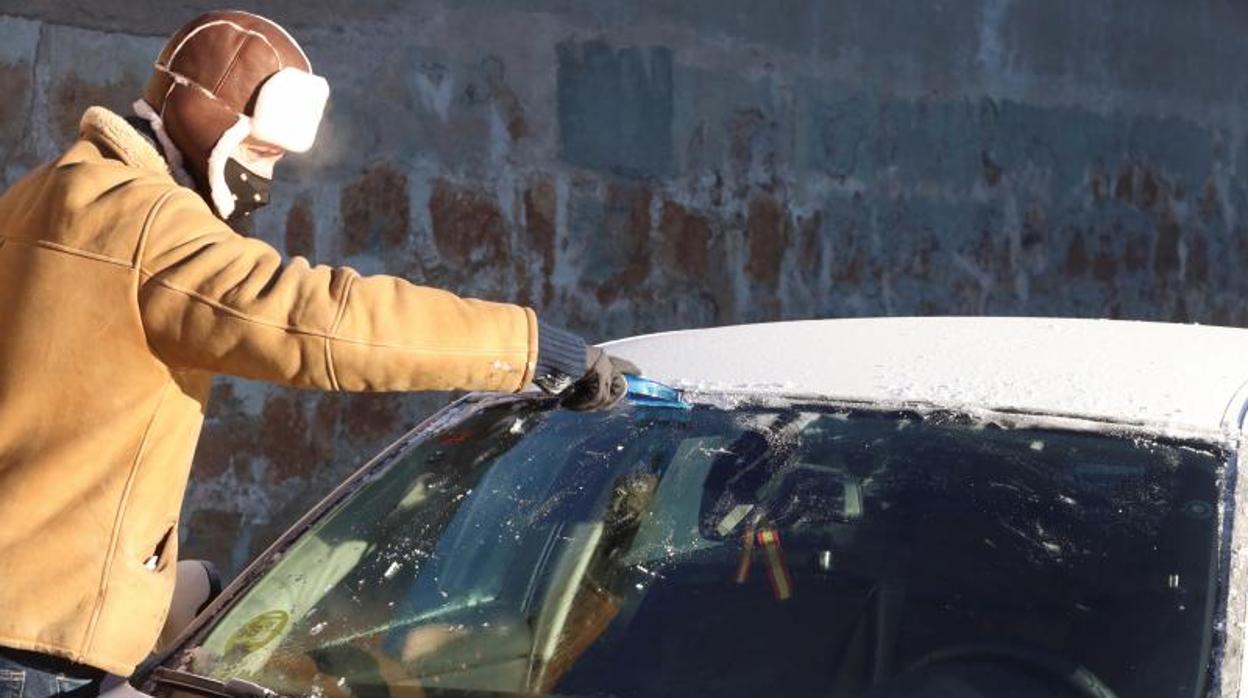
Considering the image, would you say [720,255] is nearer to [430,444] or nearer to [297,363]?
[430,444]

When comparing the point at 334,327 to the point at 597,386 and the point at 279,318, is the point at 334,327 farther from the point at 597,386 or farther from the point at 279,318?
the point at 597,386

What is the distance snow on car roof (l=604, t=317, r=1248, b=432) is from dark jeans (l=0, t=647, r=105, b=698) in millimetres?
1086

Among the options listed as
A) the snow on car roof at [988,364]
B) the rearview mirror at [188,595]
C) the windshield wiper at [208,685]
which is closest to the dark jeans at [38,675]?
the windshield wiper at [208,685]

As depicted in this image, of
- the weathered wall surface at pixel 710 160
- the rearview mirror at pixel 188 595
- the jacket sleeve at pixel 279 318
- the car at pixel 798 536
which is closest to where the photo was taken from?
the jacket sleeve at pixel 279 318

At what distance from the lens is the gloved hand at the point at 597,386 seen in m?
2.99

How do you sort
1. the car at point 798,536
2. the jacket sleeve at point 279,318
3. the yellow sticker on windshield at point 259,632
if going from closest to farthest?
the jacket sleeve at point 279,318 < the car at point 798,536 < the yellow sticker on windshield at point 259,632

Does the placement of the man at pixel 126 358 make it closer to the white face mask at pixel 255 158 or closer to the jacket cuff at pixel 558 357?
the jacket cuff at pixel 558 357

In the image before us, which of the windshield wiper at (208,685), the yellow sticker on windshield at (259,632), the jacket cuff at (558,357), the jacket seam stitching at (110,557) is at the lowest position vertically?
the windshield wiper at (208,685)

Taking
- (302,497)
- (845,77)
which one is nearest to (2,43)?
(302,497)

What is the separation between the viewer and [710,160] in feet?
22.8

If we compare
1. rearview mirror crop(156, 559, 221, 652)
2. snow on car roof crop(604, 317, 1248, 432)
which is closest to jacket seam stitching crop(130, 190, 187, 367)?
rearview mirror crop(156, 559, 221, 652)

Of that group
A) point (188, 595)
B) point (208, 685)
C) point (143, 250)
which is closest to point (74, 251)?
point (143, 250)

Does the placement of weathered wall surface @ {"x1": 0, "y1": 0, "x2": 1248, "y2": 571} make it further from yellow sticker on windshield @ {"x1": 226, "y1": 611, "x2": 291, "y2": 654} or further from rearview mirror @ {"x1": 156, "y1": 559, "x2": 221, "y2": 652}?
yellow sticker on windshield @ {"x1": 226, "y1": 611, "x2": 291, "y2": 654}

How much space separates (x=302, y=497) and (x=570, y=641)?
2564 millimetres
